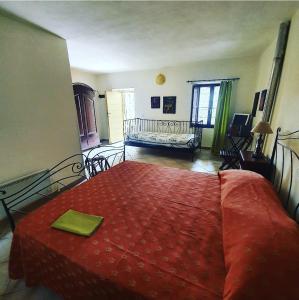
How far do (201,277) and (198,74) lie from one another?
4.81 meters

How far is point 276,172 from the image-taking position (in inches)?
75.1

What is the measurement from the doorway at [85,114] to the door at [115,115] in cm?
84

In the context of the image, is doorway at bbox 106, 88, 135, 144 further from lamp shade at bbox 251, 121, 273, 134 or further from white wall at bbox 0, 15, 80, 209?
lamp shade at bbox 251, 121, 273, 134

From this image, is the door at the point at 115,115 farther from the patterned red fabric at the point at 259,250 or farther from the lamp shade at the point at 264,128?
the patterned red fabric at the point at 259,250

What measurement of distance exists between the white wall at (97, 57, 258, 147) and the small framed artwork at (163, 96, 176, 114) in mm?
119

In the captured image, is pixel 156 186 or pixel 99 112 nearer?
pixel 156 186

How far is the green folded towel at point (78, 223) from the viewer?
3.64ft

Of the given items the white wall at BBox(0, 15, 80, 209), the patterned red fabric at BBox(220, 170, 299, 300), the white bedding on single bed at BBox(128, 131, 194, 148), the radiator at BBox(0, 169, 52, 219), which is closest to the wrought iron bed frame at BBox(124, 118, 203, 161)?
the white bedding on single bed at BBox(128, 131, 194, 148)

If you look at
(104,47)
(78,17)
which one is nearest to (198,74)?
(104,47)

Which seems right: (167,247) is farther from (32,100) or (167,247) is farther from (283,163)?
(32,100)

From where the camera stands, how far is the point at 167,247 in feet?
3.28

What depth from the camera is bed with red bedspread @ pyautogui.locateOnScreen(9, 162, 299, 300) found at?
2.39 feet

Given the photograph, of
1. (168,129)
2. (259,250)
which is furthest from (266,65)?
(259,250)

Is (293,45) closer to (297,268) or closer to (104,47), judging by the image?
(297,268)
